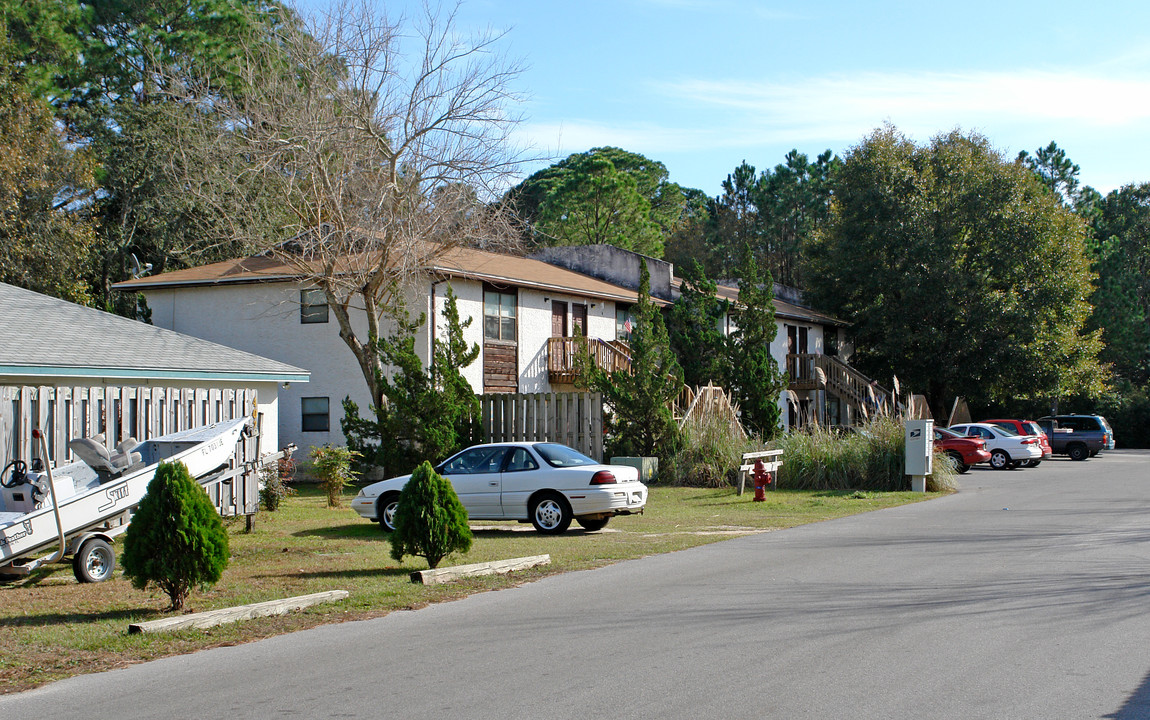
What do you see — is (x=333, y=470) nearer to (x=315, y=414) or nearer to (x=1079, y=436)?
(x=315, y=414)

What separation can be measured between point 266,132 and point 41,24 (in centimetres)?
1921

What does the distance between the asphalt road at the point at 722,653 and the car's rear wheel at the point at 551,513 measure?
3374 millimetres

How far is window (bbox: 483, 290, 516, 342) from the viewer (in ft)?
98.2

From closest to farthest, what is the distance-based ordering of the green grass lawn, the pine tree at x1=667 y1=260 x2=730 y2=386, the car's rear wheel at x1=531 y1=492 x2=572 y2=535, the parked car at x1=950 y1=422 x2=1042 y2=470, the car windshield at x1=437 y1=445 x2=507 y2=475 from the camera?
the green grass lawn, the car's rear wheel at x1=531 y1=492 x2=572 y2=535, the car windshield at x1=437 y1=445 x2=507 y2=475, the pine tree at x1=667 y1=260 x2=730 y2=386, the parked car at x1=950 y1=422 x2=1042 y2=470

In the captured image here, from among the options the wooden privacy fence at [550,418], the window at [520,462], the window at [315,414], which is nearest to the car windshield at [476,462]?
the window at [520,462]

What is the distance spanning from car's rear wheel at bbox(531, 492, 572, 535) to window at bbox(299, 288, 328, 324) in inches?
605

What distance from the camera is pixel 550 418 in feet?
87.7

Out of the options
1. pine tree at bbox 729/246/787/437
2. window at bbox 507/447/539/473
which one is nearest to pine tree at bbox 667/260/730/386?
pine tree at bbox 729/246/787/437

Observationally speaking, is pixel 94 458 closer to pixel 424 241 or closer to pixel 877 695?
pixel 877 695

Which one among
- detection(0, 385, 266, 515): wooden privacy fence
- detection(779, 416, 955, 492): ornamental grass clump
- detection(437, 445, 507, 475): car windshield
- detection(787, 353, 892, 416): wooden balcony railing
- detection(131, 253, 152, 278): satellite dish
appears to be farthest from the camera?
detection(787, 353, 892, 416): wooden balcony railing

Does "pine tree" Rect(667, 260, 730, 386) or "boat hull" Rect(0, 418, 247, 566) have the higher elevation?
"pine tree" Rect(667, 260, 730, 386)

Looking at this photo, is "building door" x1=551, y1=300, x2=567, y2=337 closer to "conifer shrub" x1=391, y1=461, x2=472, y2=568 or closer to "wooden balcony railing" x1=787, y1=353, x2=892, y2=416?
"wooden balcony railing" x1=787, y1=353, x2=892, y2=416

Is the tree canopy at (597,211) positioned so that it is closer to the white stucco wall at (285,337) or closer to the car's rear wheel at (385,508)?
the white stucco wall at (285,337)

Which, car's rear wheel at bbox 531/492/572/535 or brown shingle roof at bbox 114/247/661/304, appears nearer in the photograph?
car's rear wheel at bbox 531/492/572/535
